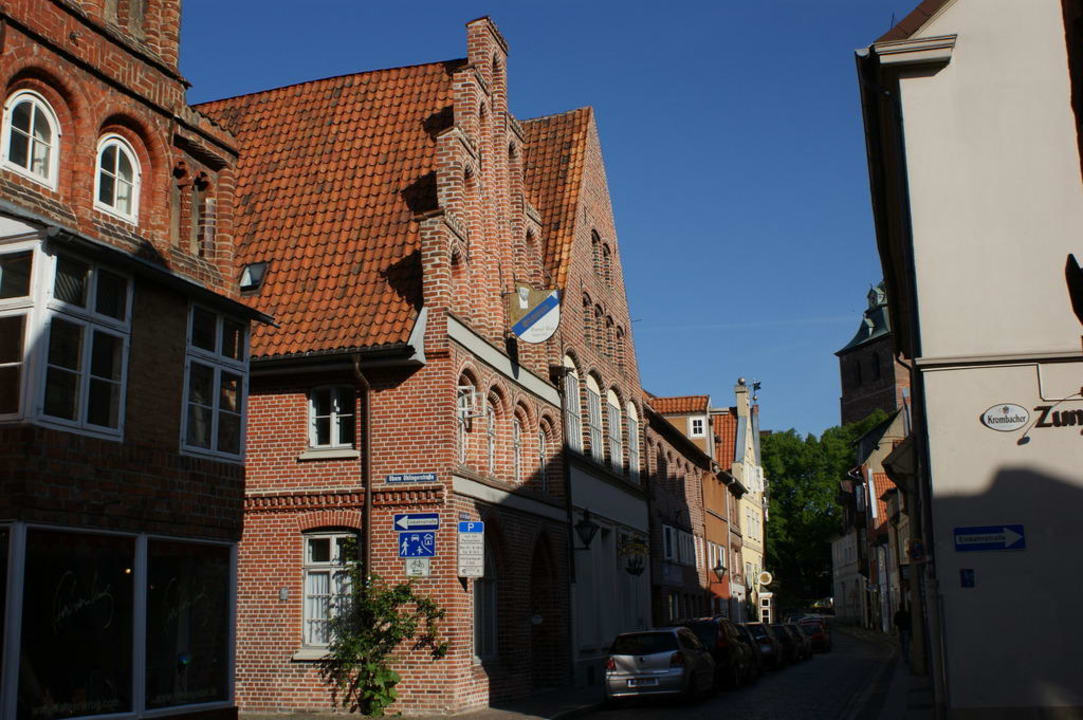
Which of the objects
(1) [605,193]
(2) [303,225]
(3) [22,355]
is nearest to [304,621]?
(2) [303,225]

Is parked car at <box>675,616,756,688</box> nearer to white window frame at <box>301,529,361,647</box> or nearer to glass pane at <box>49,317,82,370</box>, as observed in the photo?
white window frame at <box>301,529,361,647</box>

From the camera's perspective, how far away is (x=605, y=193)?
110ft

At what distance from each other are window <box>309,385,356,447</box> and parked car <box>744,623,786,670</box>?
15398 mm

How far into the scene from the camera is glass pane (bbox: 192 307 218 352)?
14.7 meters

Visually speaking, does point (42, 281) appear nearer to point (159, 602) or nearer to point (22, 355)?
point (22, 355)

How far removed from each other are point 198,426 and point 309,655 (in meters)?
6.38

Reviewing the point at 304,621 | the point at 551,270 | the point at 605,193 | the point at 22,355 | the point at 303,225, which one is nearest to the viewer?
the point at 22,355

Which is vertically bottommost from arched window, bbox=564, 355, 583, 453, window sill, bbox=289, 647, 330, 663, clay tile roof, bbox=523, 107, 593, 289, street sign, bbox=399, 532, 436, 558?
window sill, bbox=289, 647, 330, 663

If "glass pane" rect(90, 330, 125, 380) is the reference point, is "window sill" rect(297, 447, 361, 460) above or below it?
below

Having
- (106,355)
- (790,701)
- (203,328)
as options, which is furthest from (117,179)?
(790,701)

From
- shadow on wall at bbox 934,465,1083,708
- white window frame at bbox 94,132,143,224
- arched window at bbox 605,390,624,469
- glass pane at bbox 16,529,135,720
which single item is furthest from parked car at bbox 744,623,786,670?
white window frame at bbox 94,132,143,224

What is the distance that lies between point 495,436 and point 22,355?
12.0m

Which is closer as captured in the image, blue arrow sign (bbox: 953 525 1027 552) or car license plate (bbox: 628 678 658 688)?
blue arrow sign (bbox: 953 525 1027 552)

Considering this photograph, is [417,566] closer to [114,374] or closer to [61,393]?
[114,374]
